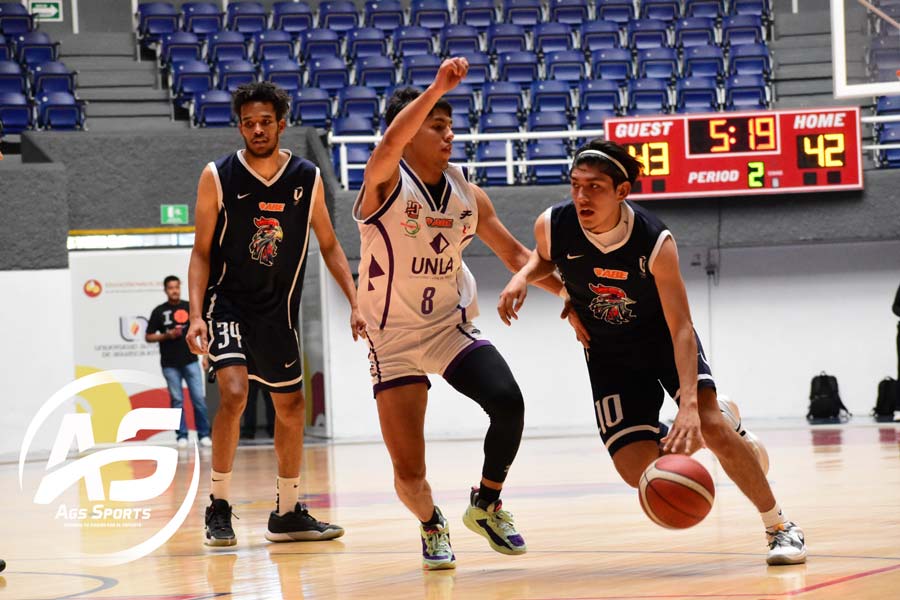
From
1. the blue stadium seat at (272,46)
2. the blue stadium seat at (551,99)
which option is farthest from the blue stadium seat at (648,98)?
the blue stadium seat at (272,46)

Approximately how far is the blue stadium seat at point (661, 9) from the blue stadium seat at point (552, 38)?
144 centimetres

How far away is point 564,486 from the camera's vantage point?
8.54m

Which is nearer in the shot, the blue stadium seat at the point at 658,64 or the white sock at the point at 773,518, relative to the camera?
the white sock at the point at 773,518

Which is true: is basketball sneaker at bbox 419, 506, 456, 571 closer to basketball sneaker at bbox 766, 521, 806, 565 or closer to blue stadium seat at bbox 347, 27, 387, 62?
basketball sneaker at bbox 766, 521, 806, 565

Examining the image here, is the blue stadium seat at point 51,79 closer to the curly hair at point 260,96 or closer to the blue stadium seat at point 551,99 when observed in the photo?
the blue stadium seat at point 551,99

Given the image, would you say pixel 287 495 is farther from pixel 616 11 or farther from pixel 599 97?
pixel 616 11

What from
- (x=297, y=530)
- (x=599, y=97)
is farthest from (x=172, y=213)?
(x=297, y=530)

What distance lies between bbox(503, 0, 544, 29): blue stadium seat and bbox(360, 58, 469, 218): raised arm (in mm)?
14900

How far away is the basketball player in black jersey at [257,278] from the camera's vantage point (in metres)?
5.90

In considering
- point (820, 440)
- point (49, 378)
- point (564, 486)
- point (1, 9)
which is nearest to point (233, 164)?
point (564, 486)

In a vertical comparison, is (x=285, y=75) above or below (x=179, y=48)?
Result: below

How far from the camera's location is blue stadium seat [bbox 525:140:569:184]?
16.6m

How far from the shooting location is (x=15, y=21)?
18234 mm

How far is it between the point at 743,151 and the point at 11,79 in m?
9.34
